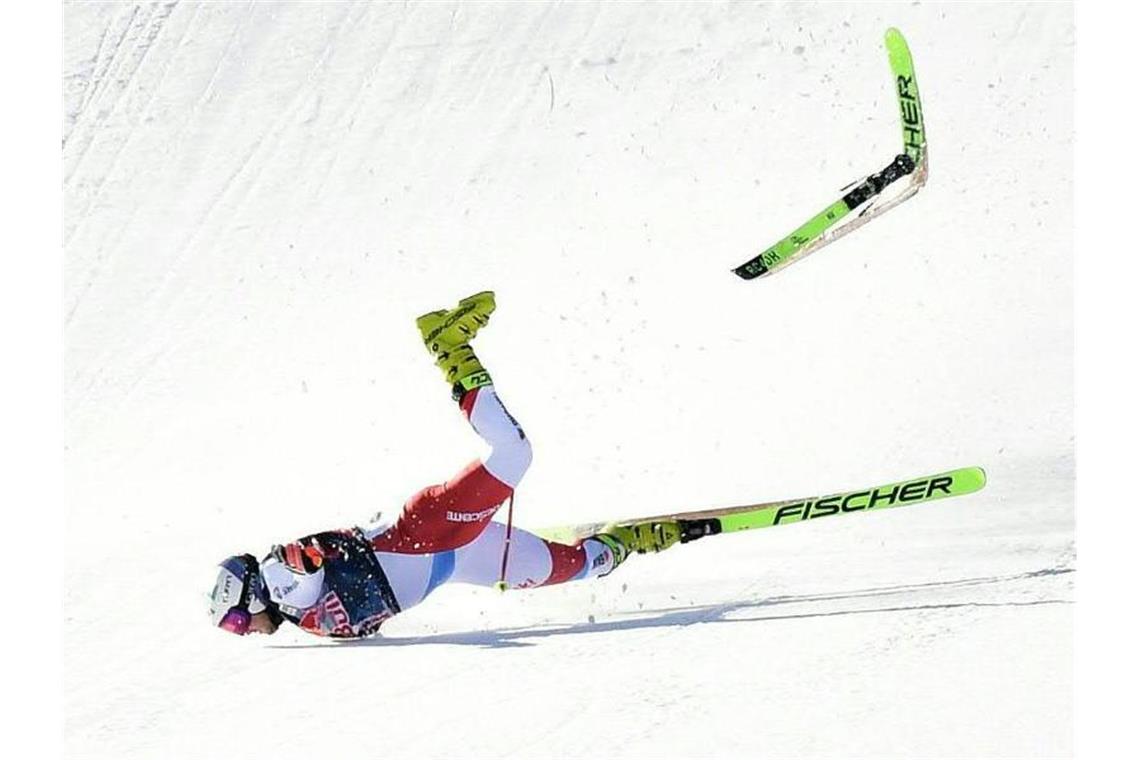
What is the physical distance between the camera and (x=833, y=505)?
7004 millimetres

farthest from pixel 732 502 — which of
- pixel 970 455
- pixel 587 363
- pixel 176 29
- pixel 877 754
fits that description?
pixel 176 29

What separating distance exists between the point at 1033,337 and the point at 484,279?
3.42m

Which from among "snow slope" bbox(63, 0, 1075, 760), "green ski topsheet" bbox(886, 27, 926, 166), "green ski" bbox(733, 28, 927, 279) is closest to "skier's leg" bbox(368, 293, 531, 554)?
"snow slope" bbox(63, 0, 1075, 760)

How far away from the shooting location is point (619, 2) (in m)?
12.1

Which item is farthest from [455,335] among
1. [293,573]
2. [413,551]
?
[293,573]

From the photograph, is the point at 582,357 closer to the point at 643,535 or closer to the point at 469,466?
the point at 643,535

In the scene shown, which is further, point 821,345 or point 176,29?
point 176,29

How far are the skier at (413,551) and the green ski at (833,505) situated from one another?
79 centimetres

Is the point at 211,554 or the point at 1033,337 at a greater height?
the point at 211,554

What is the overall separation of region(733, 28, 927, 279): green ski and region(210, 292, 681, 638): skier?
90.9 inches

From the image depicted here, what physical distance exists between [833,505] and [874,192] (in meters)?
2.41

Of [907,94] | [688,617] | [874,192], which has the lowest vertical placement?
[688,617]

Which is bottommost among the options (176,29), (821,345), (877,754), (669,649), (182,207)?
(877,754)

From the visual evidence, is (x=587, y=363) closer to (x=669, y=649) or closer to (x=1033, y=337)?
(x=1033, y=337)
